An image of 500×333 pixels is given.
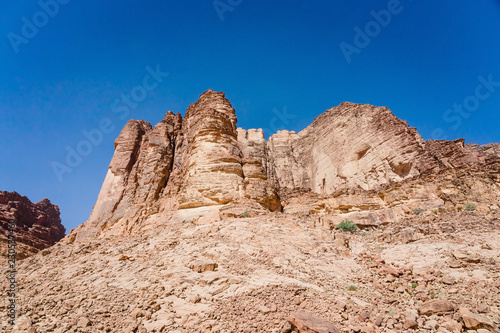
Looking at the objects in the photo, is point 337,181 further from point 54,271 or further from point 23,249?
point 23,249

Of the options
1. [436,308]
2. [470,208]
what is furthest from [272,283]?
[470,208]

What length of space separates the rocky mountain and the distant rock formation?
17cm

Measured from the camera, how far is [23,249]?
36156 mm

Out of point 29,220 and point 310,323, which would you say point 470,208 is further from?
point 29,220

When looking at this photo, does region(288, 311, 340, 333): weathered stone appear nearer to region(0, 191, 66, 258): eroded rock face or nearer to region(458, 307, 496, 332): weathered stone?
region(458, 307, 496, 332): weathered stone

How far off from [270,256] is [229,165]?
13626 mm

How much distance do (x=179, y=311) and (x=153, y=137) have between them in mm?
29172

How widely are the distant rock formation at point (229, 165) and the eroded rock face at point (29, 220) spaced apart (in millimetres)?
21571

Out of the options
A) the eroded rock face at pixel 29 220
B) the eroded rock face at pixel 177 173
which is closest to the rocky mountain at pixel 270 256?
the eroded rock face at pixel 177 173

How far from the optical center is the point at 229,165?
23.0 metres

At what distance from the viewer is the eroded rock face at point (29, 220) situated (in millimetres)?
43656

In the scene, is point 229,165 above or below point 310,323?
above

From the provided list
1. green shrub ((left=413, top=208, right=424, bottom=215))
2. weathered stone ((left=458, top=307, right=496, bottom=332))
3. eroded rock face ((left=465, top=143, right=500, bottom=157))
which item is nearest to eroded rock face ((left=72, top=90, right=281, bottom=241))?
green shrub ((left=413, top=208, right=424, bottom=215))

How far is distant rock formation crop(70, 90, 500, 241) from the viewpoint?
72.3ft
